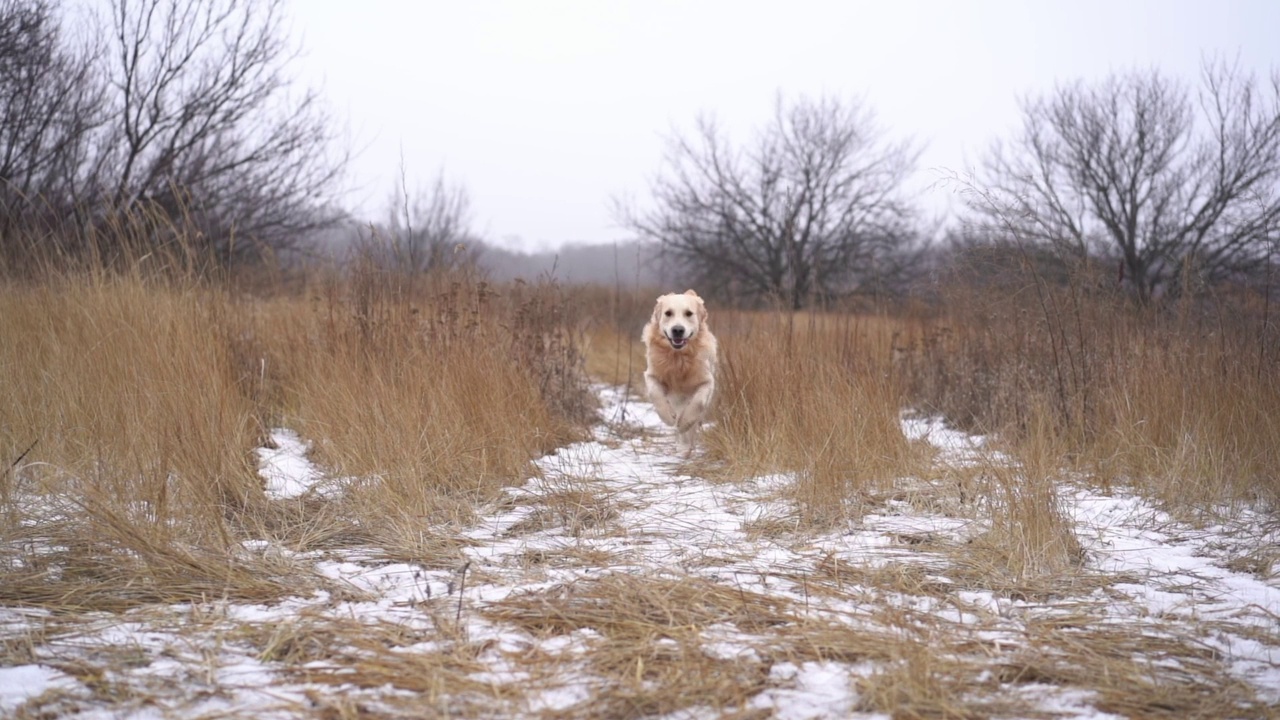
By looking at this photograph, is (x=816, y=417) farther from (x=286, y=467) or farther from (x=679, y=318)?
(x=286, y=467)

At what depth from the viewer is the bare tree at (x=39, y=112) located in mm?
6512

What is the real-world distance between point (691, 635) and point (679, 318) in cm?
420

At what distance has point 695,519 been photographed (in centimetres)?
357

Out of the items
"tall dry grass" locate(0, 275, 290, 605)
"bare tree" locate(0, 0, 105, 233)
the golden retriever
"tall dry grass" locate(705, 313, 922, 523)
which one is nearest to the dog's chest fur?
the golden retriever

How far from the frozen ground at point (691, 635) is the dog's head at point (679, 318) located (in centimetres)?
294

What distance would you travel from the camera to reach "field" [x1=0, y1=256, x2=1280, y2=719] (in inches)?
76.1

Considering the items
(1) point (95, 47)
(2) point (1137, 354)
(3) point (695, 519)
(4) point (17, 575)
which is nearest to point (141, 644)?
(4) point (17, 575)

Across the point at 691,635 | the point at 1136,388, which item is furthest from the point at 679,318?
the point at 691,635

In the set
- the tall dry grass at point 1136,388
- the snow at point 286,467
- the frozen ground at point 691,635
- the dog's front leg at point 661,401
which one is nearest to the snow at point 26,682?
the frozen ground at point 691,635

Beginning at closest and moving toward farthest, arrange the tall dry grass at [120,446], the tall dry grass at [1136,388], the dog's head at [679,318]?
the tall dry grass at [120,446] → the tall dry grass at [1136,388] → the dog's head at [679,318]

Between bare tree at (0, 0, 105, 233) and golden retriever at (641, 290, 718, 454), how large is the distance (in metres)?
4.57

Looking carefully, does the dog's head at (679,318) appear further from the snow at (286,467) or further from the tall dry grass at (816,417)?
the snow at (286,467)

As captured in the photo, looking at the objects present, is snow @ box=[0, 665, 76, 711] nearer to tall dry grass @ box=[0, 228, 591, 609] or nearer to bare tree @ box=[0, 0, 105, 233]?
tall dry grass @ box=[0, 228, 591, 609]

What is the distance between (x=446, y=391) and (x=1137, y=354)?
3896 millimetres
